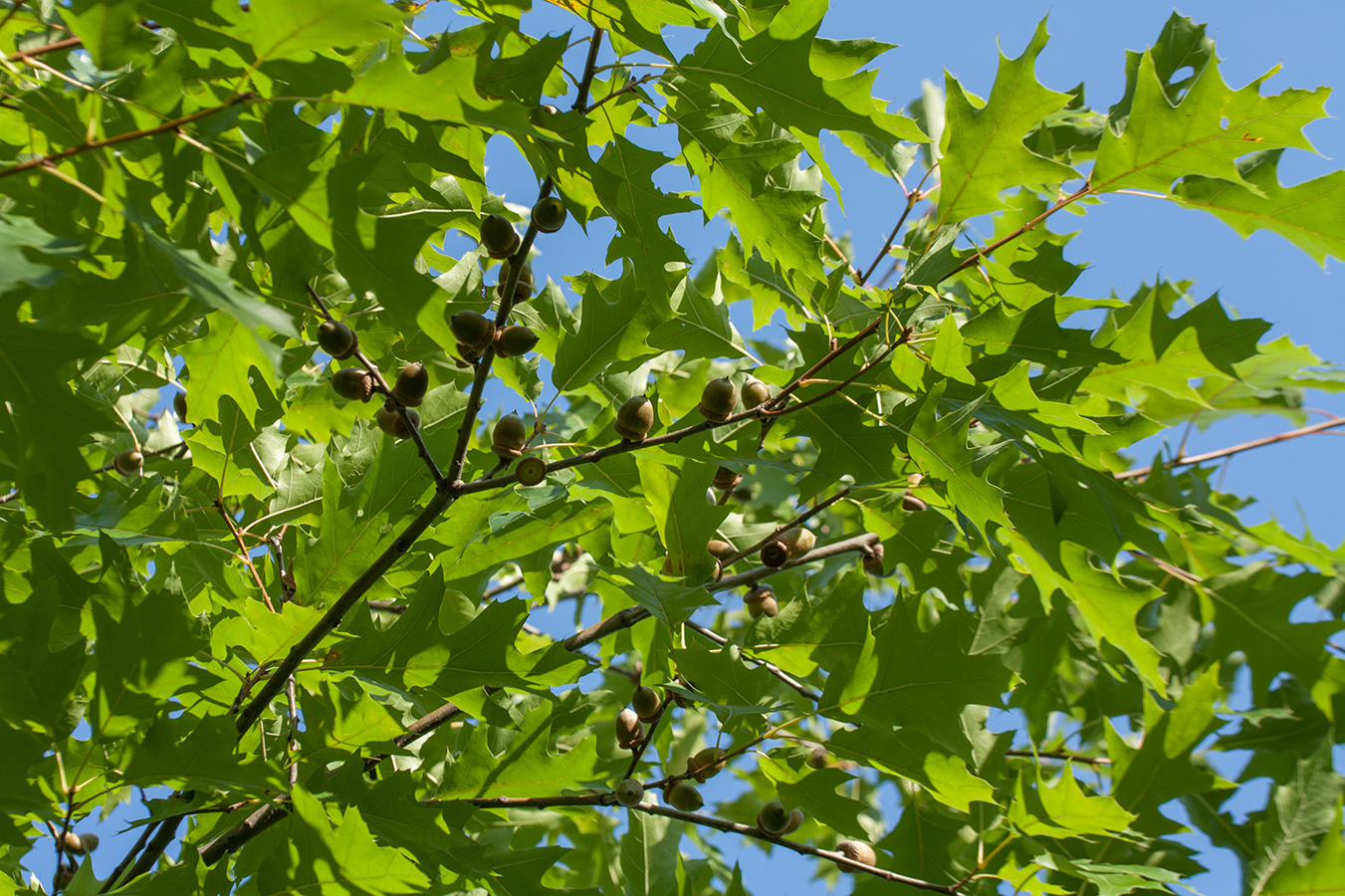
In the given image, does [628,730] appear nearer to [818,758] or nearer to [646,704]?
[646,704]

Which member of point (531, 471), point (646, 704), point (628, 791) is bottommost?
point (628, 791)

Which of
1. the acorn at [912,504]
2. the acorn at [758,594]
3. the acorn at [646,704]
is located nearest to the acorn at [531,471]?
the acorn at [646,704]

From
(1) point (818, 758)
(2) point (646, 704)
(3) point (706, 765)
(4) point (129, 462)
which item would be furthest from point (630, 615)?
(4) point (129, 462)

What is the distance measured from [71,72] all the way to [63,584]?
2.88 ft

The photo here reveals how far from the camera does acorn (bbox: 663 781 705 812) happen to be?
70.5 inches

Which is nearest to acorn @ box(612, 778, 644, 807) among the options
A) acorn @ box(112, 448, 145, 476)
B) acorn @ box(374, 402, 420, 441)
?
acorn @ box(374, 402, 420, 441)

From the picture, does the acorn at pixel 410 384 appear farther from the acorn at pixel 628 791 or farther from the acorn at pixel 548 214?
the acorn at pixel 628 791

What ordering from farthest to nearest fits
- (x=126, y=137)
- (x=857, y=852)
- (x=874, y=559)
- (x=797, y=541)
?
1. (x=874, y=559)
2. (x=797, y=541)
3. (x=857, y=852)
4. (x=126, y=137)

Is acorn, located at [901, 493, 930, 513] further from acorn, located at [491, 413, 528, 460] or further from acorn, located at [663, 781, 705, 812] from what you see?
acorn, located at [491, 413, 528, 460]

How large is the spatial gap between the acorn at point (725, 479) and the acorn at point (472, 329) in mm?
788

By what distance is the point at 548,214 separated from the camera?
61.4 inches

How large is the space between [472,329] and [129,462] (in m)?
1.45

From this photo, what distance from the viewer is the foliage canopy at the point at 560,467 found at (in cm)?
130

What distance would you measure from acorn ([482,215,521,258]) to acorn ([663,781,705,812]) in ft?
3.59
